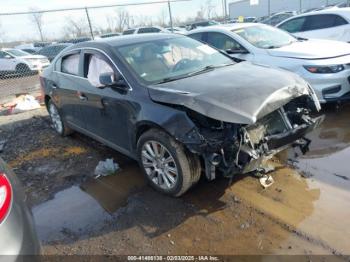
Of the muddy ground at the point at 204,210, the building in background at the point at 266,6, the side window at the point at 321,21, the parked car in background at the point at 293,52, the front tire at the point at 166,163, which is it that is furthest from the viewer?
the building in background at the point at 266,6

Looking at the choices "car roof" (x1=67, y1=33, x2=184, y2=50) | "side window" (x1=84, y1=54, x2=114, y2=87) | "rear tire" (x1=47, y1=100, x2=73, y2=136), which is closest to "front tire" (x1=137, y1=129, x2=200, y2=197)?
"side window" (x1=84, y1=54, x2=114, y2=87)

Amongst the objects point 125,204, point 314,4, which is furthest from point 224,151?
point 314,4

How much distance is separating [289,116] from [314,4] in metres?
45.4

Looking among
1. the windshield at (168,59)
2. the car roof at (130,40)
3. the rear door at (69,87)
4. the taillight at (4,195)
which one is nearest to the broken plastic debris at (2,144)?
the rear door at (69,87)

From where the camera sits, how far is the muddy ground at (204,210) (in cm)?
319

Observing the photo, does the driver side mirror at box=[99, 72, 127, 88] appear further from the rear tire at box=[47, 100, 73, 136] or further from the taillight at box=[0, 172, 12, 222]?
the rear tire at box=[47, 100, 73, 136]

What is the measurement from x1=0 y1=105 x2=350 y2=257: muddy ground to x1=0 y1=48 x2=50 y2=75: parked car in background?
45.4 feet

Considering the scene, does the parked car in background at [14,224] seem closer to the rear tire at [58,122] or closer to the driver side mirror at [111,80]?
the driver side mirror at [111,80]

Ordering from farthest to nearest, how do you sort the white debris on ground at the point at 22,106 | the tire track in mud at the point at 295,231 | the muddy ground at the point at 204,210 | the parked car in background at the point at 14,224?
the white debris on ground at the point at 22,106 → the muddy ground at the point at 204,210 → the tire track in mud at the point at 295,231 → the parked car in background at the point at 14,224

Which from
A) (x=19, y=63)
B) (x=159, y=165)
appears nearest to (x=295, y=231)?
(x=159, y=165)

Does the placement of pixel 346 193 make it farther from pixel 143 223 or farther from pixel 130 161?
pixel 130 161

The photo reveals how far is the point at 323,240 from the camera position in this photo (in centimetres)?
306

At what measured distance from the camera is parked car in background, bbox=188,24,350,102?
5855mm

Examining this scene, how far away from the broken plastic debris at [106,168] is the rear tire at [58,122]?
5.53 ft
